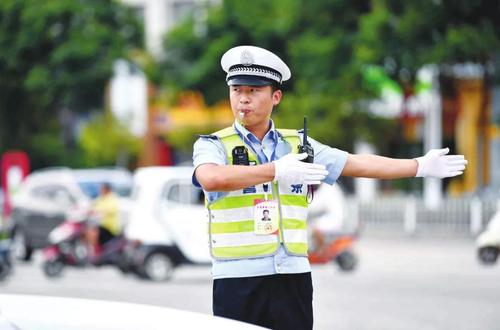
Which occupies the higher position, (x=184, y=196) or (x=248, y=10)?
(x=248, y=10)

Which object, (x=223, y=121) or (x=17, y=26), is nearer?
(x=17, y=26)

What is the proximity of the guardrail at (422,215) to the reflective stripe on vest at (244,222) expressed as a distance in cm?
2466

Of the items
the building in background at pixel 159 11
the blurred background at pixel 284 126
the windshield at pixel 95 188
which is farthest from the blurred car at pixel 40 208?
the building in background at pixel 159 11

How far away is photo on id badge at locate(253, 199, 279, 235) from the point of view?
509cm

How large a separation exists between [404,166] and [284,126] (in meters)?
34.9

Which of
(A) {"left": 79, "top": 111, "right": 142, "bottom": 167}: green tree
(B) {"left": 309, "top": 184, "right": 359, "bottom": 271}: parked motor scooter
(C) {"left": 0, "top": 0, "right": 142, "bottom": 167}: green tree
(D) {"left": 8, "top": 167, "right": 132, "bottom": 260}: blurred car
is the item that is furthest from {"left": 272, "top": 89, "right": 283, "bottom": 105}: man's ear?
(A) {"left": 79, "top": 111, "right": 142, "bottom": 167}: green tree

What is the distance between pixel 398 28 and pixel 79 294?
14.6m

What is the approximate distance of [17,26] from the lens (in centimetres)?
4047

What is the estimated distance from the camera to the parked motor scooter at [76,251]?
66.3 ft

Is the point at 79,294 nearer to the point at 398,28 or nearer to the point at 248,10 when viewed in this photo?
the point at 398,28

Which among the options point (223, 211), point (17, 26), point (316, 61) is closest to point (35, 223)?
point (316, 61)

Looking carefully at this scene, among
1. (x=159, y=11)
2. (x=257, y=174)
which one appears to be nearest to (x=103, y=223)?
(x=257, y=174)

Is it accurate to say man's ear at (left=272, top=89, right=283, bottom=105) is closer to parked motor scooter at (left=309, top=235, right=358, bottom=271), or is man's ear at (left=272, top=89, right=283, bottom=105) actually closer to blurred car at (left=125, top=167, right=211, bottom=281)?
blurred car at (left=125, top=167, right=211, bottom=281)

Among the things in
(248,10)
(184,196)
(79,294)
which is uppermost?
(248,10)
